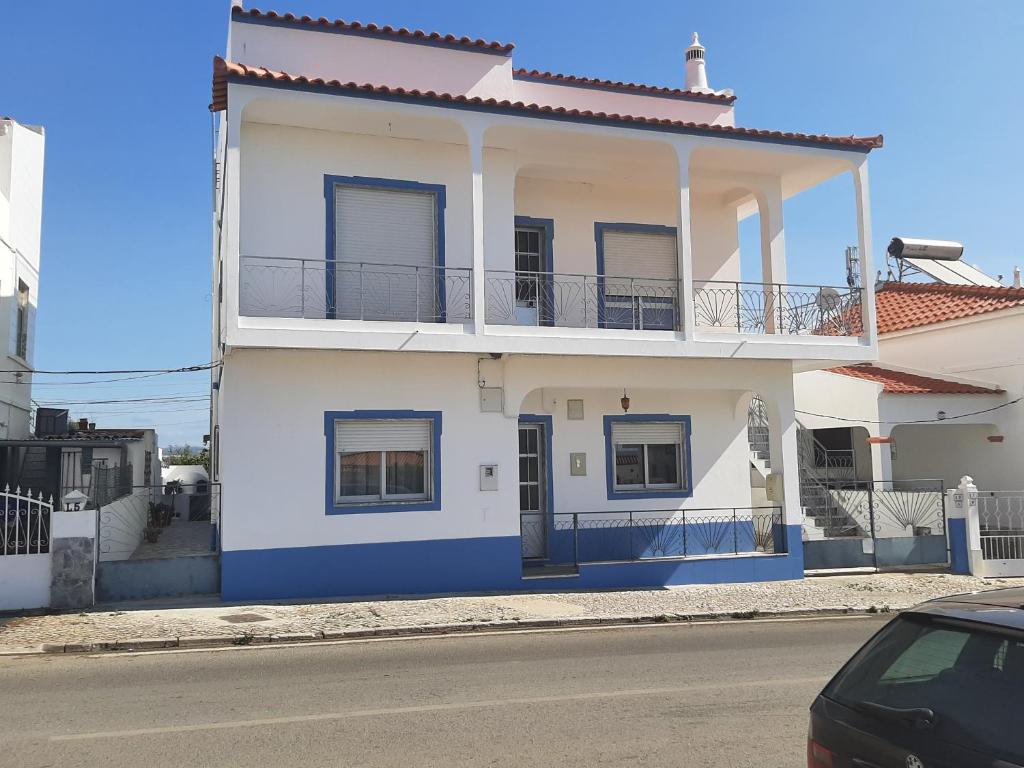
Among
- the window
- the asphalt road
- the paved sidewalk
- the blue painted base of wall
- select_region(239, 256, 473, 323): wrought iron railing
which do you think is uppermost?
the window

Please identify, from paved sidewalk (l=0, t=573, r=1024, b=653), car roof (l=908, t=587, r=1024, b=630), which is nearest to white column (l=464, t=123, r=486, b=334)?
paved sidewalk (l=0, t=573, r=1024, b=653)

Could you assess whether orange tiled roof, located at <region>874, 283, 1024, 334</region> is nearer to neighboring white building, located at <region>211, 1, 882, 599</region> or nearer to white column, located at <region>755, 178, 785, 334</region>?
neighboring white building, located at <region>211, 1, 882, 599</region>

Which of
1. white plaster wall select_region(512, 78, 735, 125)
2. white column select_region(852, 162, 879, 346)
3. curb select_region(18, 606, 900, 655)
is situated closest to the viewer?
curb select_region(18, 606, 900, 655)

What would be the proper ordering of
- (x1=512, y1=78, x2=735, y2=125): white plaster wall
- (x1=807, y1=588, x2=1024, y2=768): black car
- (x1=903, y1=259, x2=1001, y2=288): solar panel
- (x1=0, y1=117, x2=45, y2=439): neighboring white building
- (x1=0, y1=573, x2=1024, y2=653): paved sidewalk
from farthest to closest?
(x1=903, y1=259, x2=1001, y2=288): solar panel
(x1=0, y1=117, x2=45, y2=439): neighboring white building
(x1=512, y1=78, x2=735, y2=125): white plaster wall
(x1=0, y1=573, x2=1024, y2=653): paved sidewalk
(x1=807, y1=588, x2=1024, y2=768): black car

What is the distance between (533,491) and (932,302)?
42.4 ft

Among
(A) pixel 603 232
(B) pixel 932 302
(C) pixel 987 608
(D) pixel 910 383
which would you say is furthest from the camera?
(B) pixel 932 302

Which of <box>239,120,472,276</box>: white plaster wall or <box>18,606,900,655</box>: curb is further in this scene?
<box>239,120,472,276</box>: white plaster wall

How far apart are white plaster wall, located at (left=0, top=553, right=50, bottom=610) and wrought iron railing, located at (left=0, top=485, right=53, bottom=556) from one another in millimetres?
98

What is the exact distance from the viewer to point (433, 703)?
6562 millimetres

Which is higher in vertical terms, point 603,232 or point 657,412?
point 603,232

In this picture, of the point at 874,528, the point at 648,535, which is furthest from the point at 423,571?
the point at 874,528

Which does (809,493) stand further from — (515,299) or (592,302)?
(515,299)

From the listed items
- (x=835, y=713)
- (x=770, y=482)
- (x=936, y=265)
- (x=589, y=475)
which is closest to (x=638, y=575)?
(x=589, y=475)

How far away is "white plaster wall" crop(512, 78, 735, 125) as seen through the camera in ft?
46.5
